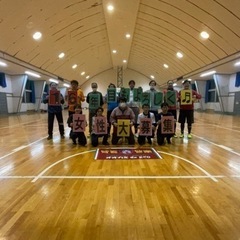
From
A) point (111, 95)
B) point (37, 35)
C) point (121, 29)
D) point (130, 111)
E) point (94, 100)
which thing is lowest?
point (130, 111)

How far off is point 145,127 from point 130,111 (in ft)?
1.87

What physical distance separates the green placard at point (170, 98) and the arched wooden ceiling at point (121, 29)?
441 cm

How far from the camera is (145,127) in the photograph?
20.7 feet

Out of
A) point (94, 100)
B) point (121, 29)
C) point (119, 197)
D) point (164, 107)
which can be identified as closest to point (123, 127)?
point (164, 107)

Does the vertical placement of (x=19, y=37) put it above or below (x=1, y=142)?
above

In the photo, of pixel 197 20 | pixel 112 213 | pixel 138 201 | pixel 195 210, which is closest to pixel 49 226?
pixel 112 213

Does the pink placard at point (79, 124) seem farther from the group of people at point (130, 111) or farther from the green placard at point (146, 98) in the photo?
the green placard at point (146, 98)

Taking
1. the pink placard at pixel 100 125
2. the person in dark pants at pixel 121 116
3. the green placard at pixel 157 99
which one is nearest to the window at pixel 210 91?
the green placard at pixel 157 99

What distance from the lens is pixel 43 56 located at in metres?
16.6

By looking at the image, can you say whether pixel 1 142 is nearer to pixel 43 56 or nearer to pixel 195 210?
pixel 195 210

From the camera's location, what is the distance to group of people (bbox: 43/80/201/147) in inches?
248

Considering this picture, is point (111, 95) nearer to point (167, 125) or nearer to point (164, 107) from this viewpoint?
point (164, 107)

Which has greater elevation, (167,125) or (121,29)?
(121,29)

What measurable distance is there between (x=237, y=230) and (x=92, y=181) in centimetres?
196
